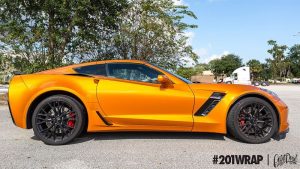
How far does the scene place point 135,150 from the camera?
400 cm

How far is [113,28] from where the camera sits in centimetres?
1280

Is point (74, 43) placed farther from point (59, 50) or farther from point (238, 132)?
point (238, 132)

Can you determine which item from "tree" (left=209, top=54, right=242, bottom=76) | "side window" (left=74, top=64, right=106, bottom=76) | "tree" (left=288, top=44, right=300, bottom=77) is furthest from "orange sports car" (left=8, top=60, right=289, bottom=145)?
"tree" (left=288, top=44, right=300, bottom=77)

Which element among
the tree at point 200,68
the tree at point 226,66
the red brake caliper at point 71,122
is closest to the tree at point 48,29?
the red brake caliper at point 71,122

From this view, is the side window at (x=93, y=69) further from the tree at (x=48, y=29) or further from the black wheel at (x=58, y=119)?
the tree at (x=48, y=29)

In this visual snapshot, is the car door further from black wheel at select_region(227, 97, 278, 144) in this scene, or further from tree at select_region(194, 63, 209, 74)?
tree at select_region(194, 63, 209, 74)

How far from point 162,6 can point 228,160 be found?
1204cm

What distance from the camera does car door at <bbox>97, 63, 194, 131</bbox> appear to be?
4.33m

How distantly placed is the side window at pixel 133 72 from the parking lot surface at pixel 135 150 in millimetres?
942

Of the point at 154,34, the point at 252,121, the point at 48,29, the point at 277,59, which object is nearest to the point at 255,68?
the point at 277,59

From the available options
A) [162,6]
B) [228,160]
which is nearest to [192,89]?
[228,160]

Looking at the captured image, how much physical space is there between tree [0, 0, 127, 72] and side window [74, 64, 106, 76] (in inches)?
247

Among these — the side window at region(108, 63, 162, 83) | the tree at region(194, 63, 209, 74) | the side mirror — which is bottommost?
the side mirror

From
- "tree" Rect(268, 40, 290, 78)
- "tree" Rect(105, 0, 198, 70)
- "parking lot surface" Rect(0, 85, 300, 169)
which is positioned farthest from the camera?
"tree" Rect(268, 40, 290, 78)
